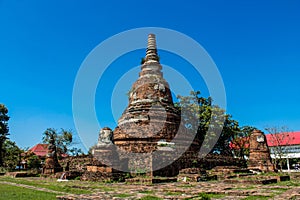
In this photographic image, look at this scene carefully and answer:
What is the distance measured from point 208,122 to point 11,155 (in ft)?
84.1

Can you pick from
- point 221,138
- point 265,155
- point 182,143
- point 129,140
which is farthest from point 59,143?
point 265,155

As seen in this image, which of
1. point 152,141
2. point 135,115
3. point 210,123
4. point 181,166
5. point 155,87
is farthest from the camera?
point 210,123

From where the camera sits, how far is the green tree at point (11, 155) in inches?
1414

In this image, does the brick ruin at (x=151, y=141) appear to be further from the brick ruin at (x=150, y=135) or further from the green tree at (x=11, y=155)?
the green tree at (x=11, y=155)

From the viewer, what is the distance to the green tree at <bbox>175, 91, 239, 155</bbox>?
29812mm

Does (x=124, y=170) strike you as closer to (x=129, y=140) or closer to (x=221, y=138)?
(x=129, y=140)

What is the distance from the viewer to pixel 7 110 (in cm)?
3700

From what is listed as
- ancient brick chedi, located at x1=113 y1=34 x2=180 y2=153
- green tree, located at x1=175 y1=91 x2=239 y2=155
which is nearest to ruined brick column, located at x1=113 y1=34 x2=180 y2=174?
ancient brick chedi, located at x1=113 y1=34 x2=180 y2=153

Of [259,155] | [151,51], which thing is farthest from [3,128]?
[259,155]

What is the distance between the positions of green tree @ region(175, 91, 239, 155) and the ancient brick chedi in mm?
3870

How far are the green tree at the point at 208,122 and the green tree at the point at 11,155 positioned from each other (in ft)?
71.9

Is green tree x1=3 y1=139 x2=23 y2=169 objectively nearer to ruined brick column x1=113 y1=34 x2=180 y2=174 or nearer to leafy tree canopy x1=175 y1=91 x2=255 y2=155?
ruined brick column x1=113 y1=34 x2=180 y2=174

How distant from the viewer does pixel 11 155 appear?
36.1 metres

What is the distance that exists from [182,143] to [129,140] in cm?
457
